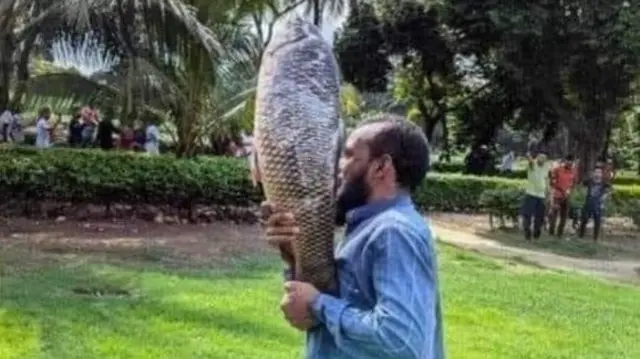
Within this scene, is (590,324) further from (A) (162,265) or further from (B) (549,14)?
(B) (549,14)

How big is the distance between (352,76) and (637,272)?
62.7 ft

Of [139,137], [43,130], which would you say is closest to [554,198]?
[139,137]

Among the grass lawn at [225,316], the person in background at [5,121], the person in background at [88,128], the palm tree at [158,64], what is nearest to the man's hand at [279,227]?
the grass lawn at [225,316]

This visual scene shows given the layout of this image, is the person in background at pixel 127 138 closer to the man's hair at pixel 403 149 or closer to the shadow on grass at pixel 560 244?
the shadow on grass at pixel 560 244

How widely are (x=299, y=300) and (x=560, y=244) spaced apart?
48.0 ft

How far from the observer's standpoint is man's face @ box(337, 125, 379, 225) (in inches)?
86.6

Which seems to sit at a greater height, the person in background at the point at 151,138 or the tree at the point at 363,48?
the tree at the point at 363,48

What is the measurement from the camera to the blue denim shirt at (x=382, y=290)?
6.96 ft

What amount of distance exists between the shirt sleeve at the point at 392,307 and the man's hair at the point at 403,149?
0.40 ft

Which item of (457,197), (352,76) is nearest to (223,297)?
(457,197)

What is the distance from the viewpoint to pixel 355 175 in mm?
2211

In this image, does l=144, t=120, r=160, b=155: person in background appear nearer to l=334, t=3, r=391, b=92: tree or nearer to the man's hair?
l=334, t=3, r=391, b=92: tree

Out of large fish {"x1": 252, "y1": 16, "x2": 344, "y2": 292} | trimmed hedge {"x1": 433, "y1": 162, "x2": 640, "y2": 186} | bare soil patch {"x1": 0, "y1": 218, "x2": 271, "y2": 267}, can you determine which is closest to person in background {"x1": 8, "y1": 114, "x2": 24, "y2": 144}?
bare soil patch {"x1": 0, "y1": 218, "x2": 271, "y2": 267}

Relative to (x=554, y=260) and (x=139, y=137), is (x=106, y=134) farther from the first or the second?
(x=554, y=260)
